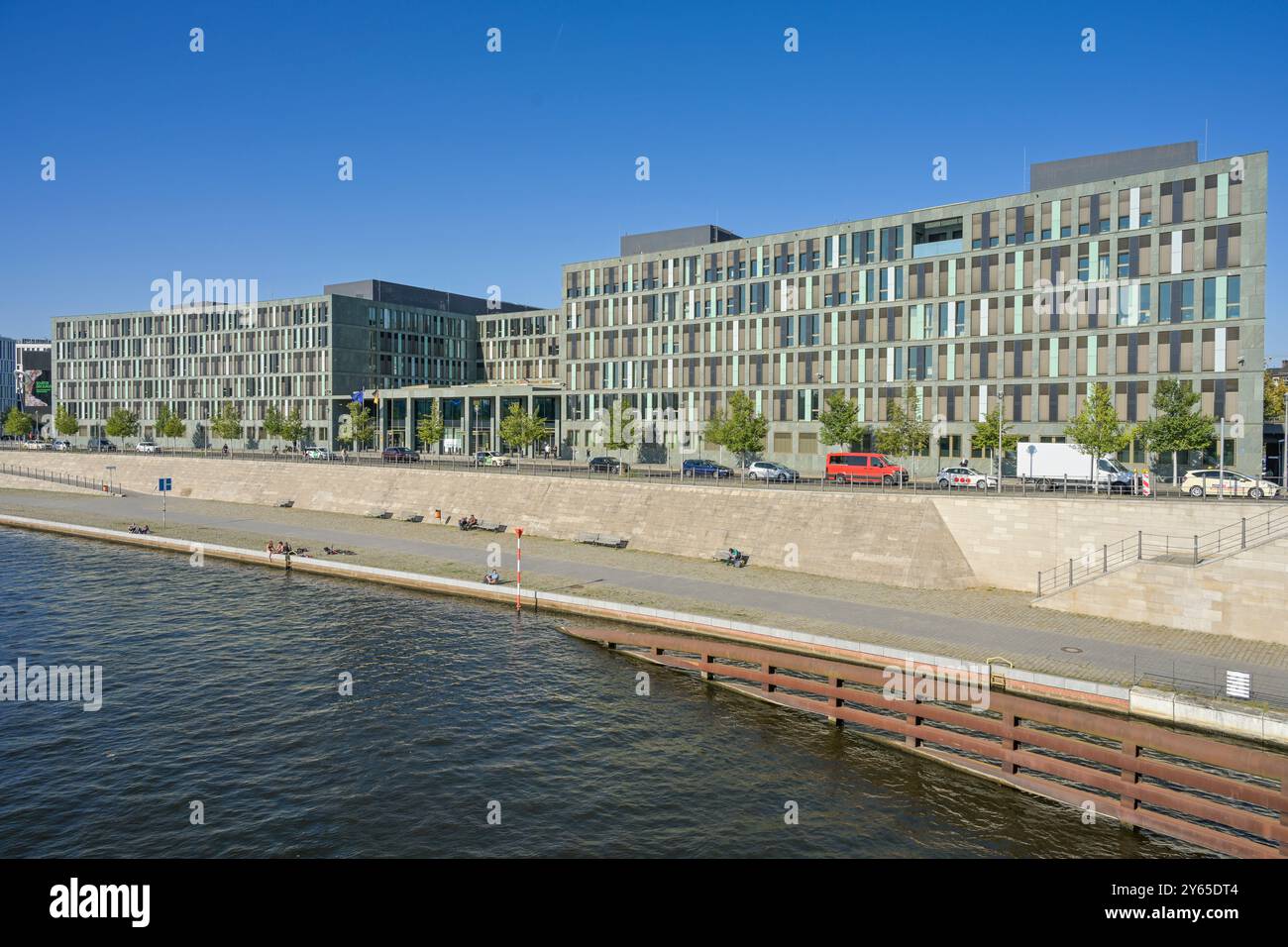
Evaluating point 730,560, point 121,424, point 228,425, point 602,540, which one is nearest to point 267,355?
point 228,425

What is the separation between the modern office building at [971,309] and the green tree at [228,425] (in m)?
47.7

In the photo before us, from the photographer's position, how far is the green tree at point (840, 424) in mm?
65562

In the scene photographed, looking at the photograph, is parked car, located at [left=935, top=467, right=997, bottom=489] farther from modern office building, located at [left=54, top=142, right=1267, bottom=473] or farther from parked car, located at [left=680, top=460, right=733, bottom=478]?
parked car, located at [left=680, top=460, right=733, bottom=478]

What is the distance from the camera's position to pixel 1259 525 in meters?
30.2

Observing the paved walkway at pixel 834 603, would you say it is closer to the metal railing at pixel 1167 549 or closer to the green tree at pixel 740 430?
the metal railing at pixel 1167 549

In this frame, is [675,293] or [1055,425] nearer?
[1055,425]

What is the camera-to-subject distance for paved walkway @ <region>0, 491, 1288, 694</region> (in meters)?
25.6

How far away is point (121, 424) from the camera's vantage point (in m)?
116

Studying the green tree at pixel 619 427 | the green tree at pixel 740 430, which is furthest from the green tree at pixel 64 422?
the green tree at pixel 740 430

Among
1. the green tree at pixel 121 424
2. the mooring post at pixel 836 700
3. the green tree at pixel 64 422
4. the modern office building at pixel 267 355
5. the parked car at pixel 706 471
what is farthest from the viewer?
the green tree at pixel 64 422

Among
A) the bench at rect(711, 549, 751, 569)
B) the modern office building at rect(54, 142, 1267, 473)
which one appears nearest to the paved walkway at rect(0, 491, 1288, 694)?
the bench at rect(711, 549, 751, 569)
